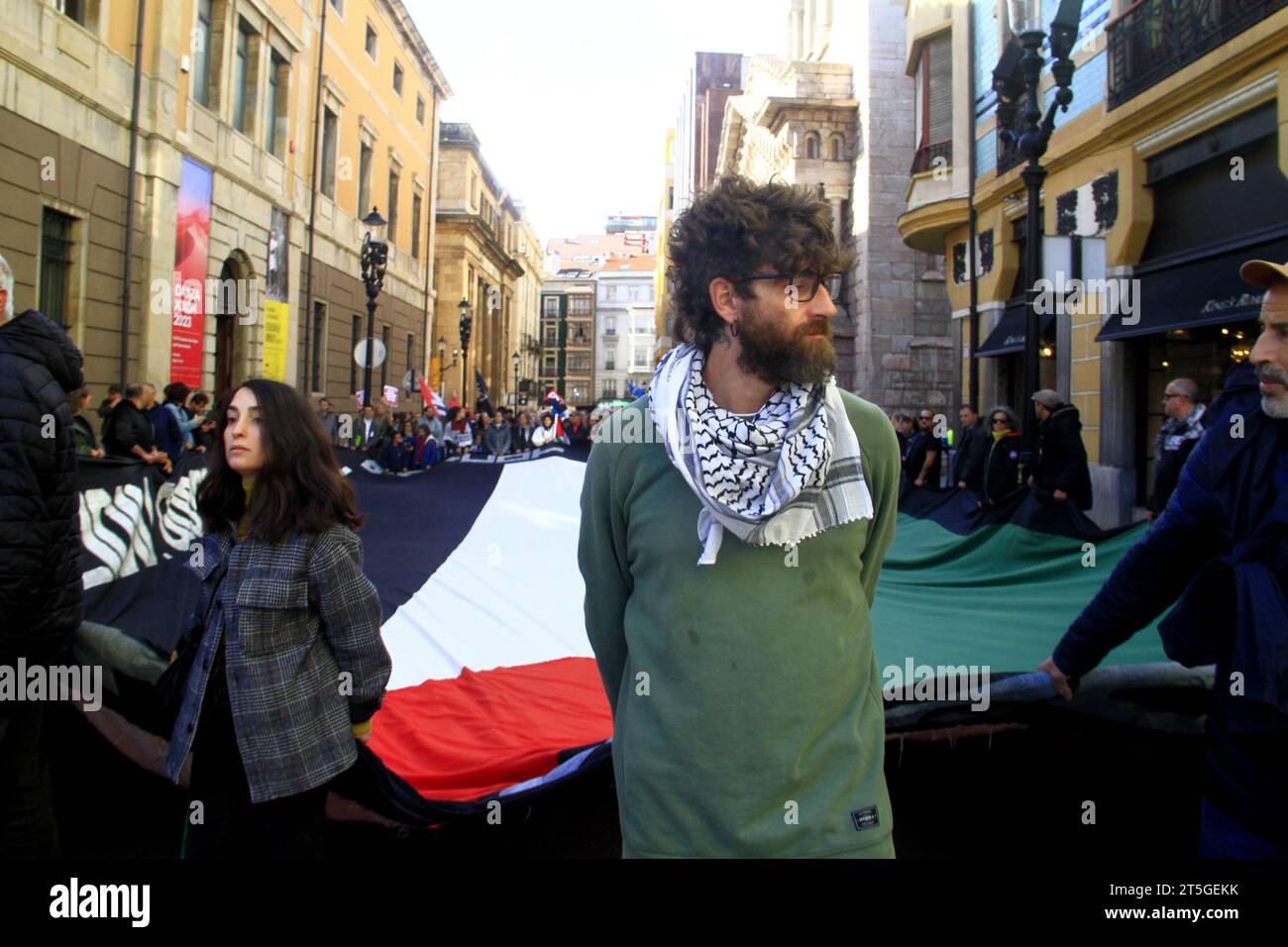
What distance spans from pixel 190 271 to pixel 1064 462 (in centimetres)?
1695

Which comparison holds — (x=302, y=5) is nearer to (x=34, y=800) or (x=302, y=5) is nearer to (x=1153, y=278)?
(x=1153, y=278)

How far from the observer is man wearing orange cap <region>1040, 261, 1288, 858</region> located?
2268 millimetres

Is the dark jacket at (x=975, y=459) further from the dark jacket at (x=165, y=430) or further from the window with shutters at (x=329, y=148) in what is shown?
the window with shutters at (x=329, y=148)

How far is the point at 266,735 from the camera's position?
9.34 feet

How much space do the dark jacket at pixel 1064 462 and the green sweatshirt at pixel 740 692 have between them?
25.2 ft

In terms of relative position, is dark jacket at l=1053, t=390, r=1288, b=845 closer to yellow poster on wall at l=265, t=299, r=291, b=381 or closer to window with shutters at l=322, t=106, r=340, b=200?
yellow poster on wall at l=265, t=299, r=291, b=381

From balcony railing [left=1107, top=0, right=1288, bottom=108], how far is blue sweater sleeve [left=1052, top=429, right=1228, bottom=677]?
10.7 metres

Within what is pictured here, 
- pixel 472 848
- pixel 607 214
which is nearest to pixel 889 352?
pixel 472 848

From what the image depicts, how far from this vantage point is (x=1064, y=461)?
30.6 feet

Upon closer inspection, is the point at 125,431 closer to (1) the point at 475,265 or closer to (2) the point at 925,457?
(2) the point at 925,457

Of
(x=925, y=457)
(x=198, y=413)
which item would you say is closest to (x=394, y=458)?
(x=198, y=413)

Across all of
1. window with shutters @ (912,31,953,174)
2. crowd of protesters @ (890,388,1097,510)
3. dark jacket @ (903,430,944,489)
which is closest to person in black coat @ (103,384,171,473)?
crowd of protesters @ (890,388,1097,510)

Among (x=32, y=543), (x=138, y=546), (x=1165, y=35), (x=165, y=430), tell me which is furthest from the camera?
(x=1165, y=35)

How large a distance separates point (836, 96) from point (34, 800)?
30.7m
